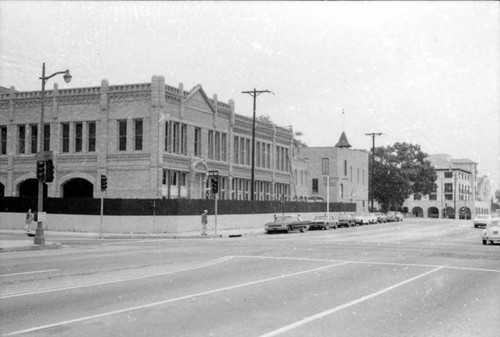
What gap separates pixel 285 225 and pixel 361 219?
21.8 m

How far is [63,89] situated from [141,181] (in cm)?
1044

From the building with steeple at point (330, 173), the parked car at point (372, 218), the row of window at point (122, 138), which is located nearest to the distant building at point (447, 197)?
the building with steeple at point (330, 173)

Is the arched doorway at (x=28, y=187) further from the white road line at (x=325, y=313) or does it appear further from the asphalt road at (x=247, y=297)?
the white road line at (x=325, y=313)

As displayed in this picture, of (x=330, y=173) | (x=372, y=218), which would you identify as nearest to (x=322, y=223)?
(x=372, y=218)

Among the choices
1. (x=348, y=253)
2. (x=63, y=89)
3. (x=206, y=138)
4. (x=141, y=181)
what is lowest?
(x=348, y=253)

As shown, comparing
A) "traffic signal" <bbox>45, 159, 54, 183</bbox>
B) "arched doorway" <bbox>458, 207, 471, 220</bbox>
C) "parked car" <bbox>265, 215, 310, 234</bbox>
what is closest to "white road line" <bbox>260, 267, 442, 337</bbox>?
"traffic signal" <bbox>45, 159, 54, 183</bbox>

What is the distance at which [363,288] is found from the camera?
13586 mm

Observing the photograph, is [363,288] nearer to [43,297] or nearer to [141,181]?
[43,297]

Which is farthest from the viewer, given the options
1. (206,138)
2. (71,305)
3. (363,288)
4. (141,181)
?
(206,138)

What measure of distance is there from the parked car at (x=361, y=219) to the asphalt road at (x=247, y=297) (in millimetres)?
42625

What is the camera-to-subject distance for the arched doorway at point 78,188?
4909cm

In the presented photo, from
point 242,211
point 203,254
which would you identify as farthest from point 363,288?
point 242,211

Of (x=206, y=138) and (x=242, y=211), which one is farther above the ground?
(x=206, y=138)

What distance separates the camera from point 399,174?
112 metres
